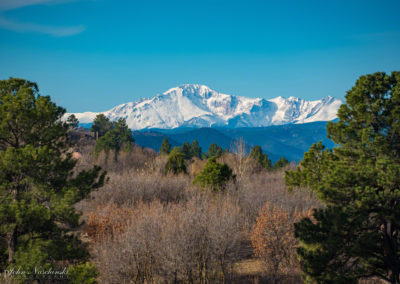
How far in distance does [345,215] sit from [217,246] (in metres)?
4.60

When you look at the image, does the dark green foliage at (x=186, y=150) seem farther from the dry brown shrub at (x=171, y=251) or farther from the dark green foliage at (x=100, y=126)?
the dry brown shrub at (x=171, y=251)

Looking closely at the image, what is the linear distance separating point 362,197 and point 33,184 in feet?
28.0

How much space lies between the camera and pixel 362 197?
8047 millimetres

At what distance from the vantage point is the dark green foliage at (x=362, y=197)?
795 centimetres

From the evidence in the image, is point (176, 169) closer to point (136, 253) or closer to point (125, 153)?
point (136, 253)

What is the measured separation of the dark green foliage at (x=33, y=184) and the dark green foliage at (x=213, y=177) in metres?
10.6

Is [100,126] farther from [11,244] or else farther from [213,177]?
[11,244]

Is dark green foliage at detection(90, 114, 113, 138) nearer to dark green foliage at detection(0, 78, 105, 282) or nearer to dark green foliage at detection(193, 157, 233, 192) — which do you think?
dark green foliage at detection(193, 157, 233, 192)

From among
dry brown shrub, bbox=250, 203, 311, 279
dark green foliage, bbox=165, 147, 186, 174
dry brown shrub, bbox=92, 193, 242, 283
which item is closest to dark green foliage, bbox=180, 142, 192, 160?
dark green foliage, bbox=165, 147, 186, 174

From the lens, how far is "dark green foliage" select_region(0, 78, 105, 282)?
8844mm

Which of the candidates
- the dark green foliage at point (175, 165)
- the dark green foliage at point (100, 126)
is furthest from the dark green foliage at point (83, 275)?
the dark green foliage at point (100, 126)

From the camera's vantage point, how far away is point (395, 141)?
28.7 ft

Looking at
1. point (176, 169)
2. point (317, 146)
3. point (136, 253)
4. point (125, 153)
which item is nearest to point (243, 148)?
point (176, 169)

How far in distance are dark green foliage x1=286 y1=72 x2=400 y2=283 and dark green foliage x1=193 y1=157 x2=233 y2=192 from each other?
11.3m
